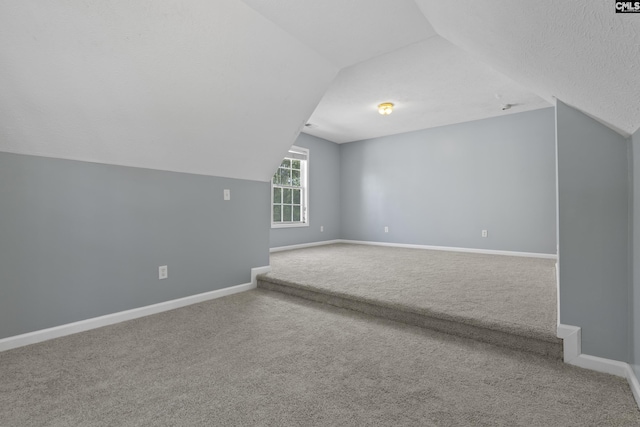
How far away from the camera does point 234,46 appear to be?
6.81 ft

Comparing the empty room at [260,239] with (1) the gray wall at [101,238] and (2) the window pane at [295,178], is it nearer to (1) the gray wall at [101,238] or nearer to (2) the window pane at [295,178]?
(1) the gray wall at [101,238]

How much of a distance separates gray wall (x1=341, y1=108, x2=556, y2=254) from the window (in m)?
1.20

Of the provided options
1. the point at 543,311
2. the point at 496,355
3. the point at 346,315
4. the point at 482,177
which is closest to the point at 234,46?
the point at 346,315

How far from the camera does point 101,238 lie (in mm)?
2219

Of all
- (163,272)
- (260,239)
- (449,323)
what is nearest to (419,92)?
(260,239)

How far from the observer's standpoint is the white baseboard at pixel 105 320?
1885 mm

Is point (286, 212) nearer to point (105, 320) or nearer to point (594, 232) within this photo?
point (105, 320)

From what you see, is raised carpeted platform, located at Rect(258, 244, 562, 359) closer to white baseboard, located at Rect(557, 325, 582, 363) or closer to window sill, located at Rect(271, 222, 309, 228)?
white baseboard, located at Rect(557, 325, 582, 363)

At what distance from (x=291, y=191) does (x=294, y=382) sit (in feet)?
14.1

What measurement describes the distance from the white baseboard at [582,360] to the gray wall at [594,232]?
3 cm

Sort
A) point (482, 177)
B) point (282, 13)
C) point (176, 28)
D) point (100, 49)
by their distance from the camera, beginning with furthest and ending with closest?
1. point (482, 177)
2. point (282, 13)
3. point (176, 28)
4. point (100, 49)

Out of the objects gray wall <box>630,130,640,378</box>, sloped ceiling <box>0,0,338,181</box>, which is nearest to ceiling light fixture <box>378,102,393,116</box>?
sloped ceiling <box>0,0,338,181</box>

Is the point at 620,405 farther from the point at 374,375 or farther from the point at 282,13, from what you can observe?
the point at 282,13

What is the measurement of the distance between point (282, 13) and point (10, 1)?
1417mm
